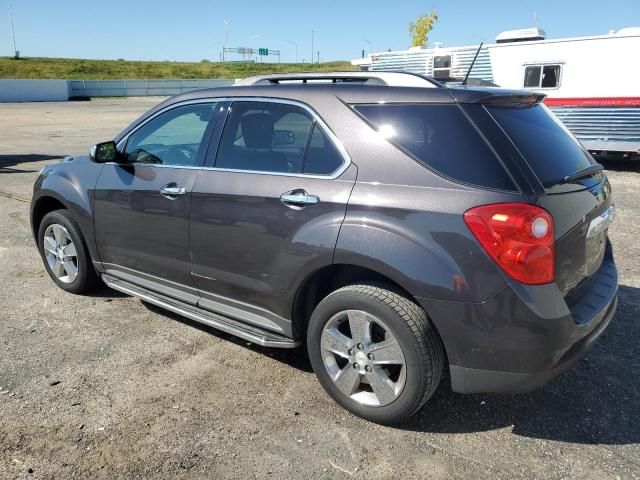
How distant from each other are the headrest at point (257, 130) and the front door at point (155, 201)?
11.3 inches

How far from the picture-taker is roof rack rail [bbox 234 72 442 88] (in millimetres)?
2951

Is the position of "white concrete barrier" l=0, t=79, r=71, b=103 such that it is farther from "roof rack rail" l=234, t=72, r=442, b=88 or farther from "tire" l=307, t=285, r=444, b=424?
"tire" l=307, t=285, r=444, b=424

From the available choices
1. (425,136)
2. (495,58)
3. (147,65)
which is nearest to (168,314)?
(425,136)

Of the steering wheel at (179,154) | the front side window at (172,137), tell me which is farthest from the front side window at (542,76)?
the steering wheel at (179,154)

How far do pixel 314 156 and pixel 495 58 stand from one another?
11.0 metres

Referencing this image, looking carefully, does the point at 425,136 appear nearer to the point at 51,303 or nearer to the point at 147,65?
the point at 51,303

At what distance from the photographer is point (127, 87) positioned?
47.7 meters

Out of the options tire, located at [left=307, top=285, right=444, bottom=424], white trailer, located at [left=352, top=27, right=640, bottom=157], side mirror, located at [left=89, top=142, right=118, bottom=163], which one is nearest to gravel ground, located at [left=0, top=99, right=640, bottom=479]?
tire, located at [left=307, top=285, right=444, bottom=424]

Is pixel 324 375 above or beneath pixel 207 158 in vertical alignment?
beneath

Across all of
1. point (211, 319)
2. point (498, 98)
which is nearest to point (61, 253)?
point (211, 319)

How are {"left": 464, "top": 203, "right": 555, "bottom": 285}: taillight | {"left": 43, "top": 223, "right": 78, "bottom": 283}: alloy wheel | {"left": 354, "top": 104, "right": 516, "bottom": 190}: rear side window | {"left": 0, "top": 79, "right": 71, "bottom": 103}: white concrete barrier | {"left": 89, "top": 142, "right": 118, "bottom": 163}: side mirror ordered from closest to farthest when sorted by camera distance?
1. {"left": 464, "top": 203, "right": 555, "bottom": 285}: taillight
2. {"left": 354, "top": 104, "right": 516, "bottom": 190}: rear side window
3. {"left": 89, "top": 142, "right": 118, "bottom": 163}: side mirror
4. {"left": 43, "top": 223, "right": 78, "bottom": 283}: alloy wheel
5. {"left": 0, "top": 79, "right": 71, "bottom": 103}: white concrete barrier

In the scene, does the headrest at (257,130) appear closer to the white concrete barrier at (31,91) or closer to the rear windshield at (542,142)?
the rear windshield at (542,142)

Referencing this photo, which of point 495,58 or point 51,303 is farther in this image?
point 495,58

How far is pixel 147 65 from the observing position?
74.0m
